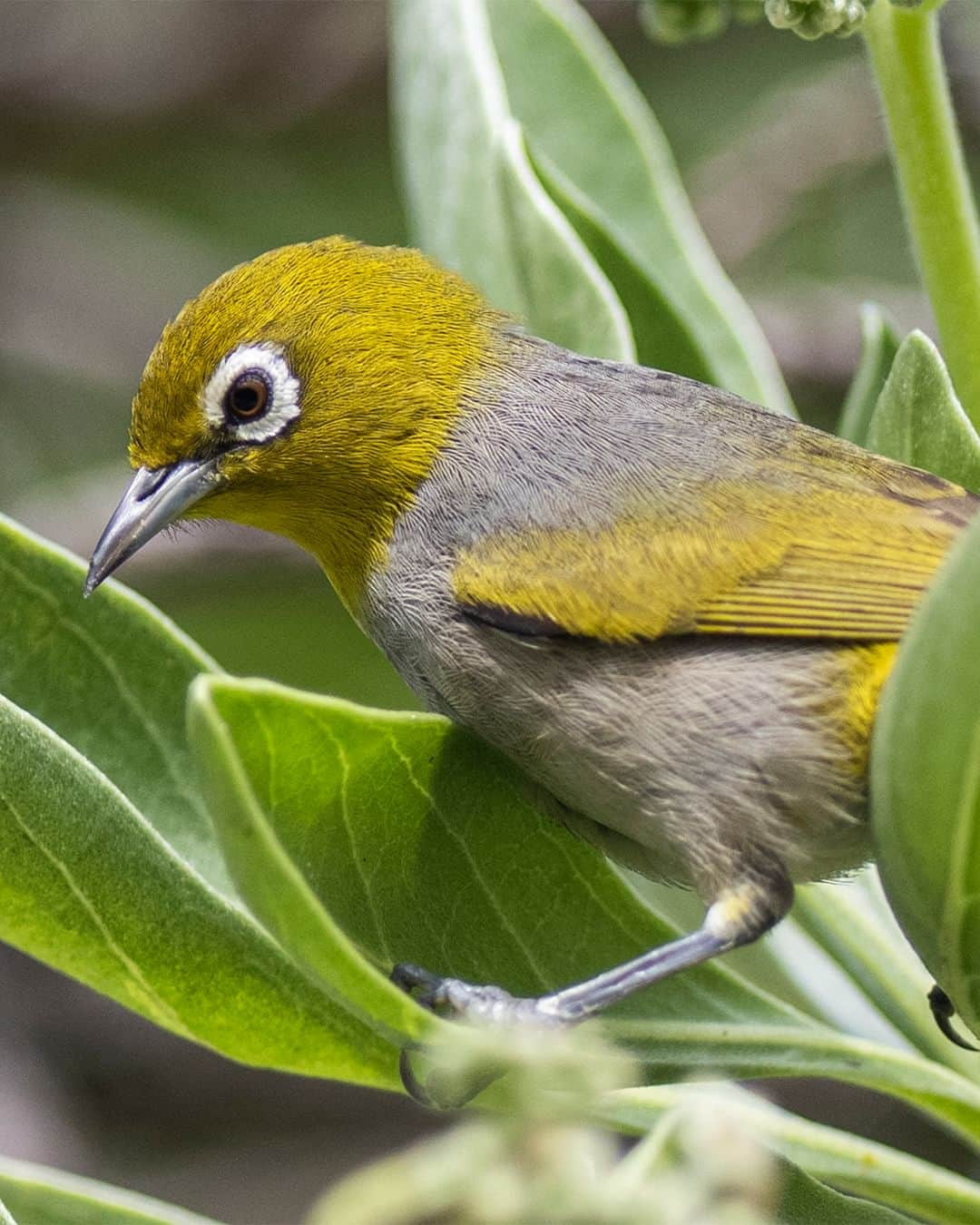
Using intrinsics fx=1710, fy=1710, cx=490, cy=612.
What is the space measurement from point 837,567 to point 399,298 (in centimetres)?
85

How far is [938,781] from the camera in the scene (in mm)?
1635

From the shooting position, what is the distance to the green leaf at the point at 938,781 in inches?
58.6

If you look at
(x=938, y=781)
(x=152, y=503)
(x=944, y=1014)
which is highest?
(x=152, y=503)

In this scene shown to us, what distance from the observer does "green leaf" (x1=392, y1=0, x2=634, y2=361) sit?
2.73 m

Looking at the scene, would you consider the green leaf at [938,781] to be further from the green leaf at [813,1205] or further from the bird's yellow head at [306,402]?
the bird's yellow head at [306,402]

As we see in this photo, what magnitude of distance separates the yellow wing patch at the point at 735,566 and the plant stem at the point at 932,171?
23 centimetres

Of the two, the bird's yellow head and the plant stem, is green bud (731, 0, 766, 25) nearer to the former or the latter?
the plant stem

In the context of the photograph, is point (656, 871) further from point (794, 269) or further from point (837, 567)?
point (794, 269)

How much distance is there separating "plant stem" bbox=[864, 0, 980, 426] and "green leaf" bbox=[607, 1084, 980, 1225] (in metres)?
1.05

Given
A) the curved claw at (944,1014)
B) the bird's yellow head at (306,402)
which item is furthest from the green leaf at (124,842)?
the curved claw at (944,1014)

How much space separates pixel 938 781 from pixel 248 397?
4.08ft

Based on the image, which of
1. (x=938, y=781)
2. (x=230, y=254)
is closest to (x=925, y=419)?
→ (x=938, y=781)

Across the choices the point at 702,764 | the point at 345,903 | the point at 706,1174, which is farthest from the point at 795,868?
the point at 706,1174

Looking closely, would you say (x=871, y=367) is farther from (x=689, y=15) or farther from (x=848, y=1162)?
(x=848, y=1162)
